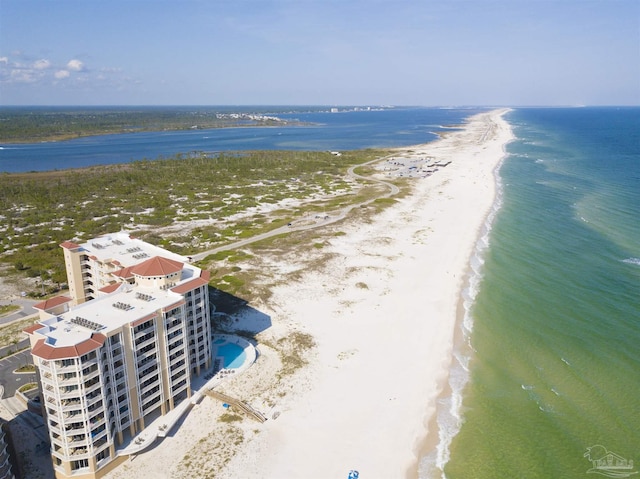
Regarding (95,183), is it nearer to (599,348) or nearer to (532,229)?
(532,229)

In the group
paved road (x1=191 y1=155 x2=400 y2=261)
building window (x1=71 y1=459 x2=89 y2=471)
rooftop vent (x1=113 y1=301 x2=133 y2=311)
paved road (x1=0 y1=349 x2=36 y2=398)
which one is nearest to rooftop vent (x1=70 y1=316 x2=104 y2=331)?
rooftop vent (x1=113 y1=301 x2=133 y2=311)

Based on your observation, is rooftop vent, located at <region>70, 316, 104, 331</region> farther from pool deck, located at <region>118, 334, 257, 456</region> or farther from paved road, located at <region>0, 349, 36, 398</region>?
paved road, located at <region>0, 349, 36, 398</region>

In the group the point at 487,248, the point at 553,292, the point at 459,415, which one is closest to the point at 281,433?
the point at 459,415

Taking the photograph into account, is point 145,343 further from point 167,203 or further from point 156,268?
point 167,203

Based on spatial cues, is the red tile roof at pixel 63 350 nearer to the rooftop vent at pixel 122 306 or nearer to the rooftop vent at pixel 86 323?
the rooftop vent at pixel 86 323

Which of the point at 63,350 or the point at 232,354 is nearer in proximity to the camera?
the point at 63,350

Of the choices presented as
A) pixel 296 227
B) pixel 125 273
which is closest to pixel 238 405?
pixel 125 273
